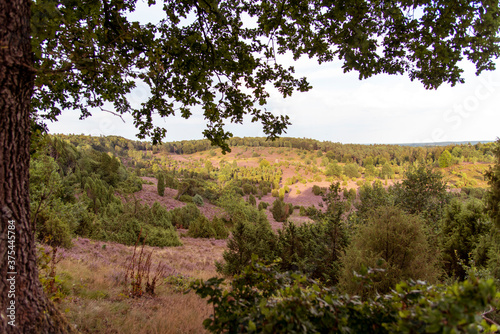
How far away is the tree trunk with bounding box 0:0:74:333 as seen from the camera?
1866 mm

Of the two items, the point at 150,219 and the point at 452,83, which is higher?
the point at 452,83

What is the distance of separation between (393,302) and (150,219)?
2283 cm

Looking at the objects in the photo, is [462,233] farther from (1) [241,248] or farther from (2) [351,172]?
(2) [351,172]

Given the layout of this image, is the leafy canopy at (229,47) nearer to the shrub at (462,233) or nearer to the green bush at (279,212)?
the shrub at (462,233)

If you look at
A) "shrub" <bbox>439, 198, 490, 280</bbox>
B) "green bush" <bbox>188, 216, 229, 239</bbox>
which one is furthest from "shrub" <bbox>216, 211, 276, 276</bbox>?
"green bush" <bbox>188, 216, 229, 239</bbox>

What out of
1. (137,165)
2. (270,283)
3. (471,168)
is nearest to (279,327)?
(270,283)

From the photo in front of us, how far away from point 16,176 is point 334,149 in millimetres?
148538

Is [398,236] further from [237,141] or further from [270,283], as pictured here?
[237,141]

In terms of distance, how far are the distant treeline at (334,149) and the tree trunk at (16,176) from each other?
184 ft

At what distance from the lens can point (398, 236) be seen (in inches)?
263

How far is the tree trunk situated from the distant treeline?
2203 inches

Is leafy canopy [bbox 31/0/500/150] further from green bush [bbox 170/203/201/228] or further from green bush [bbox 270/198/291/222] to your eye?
green bush [bbox 270/198/291/222]

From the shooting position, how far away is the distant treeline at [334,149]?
68375mm

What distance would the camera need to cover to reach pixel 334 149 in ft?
456
